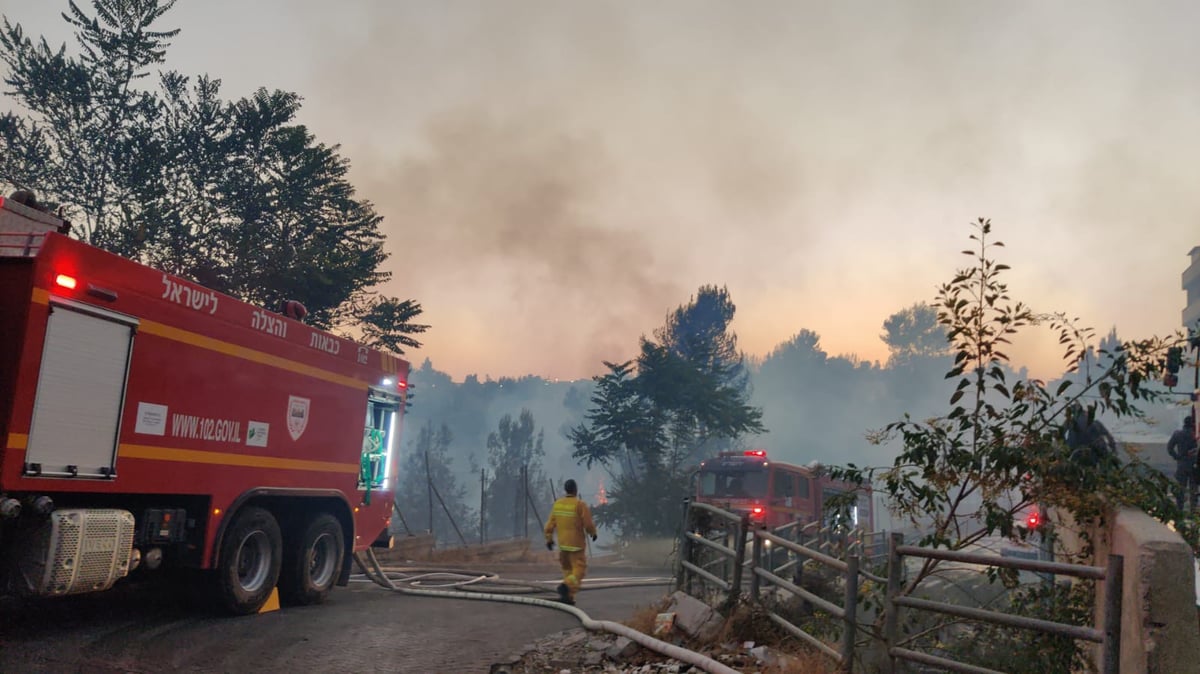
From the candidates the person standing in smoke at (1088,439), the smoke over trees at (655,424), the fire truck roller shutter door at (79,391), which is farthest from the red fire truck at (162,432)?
the smoke over trees at (655,424)

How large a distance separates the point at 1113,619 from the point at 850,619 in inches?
84.0

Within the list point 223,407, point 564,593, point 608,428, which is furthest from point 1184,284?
point 223,407

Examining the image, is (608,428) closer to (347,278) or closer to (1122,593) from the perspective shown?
(347,278)

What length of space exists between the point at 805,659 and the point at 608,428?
114ft

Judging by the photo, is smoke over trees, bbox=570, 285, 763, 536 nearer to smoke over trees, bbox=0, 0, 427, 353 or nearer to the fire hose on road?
smoke over trees, bbox=0, 0, 427, 353

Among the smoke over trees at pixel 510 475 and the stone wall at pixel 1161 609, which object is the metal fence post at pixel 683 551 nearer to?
the stone wall at pixel 1161 609

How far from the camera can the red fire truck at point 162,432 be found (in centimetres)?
654

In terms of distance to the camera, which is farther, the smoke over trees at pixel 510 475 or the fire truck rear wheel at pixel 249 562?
the smoke over trees at pixel 510 475

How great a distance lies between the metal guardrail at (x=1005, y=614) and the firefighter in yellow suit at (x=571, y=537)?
5856mm

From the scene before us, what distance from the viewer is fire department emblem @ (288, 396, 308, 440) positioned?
9.70m

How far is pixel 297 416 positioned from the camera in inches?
387

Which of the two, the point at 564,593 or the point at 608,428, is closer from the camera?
the point at 564,593

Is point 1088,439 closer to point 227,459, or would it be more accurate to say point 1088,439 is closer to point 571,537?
point 571,537

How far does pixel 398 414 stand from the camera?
1245 centimetres
